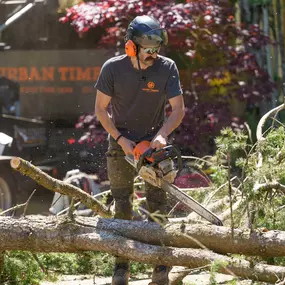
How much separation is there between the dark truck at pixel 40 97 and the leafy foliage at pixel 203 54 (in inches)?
15.4

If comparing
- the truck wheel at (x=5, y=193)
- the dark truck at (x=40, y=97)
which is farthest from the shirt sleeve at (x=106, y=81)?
the truck wheel at (x=5, y=193)

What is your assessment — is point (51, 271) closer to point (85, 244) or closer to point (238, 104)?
point (85, 244)

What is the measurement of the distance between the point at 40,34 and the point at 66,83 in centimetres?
62

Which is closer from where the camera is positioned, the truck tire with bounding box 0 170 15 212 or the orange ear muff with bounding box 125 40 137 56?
the orange ear muff with bounding box 125 40 137 56

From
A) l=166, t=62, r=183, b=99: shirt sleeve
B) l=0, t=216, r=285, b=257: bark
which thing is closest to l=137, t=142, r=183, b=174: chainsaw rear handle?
l=0, t=216, r=285, b=257: bark

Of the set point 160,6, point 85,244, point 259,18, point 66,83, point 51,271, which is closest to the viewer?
point 85,244

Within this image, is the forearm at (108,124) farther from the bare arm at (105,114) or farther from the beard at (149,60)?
the beard at (149,60)

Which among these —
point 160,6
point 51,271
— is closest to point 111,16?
point 160,6

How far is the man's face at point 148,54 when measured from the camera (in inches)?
260

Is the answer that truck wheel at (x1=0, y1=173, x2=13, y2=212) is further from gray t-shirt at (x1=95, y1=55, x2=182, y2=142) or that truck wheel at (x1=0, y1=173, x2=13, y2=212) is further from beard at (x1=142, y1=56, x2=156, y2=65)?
beard at (x1=142, y1=56, x2=156, y2=65)

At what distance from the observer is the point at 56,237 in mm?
6395

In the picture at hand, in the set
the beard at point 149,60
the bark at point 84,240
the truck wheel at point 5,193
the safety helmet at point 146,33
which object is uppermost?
the safety helmet at point 146,33

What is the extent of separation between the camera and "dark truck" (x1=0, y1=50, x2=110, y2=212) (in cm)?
1038

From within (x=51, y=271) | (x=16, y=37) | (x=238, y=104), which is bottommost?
(x=51, y=271)
